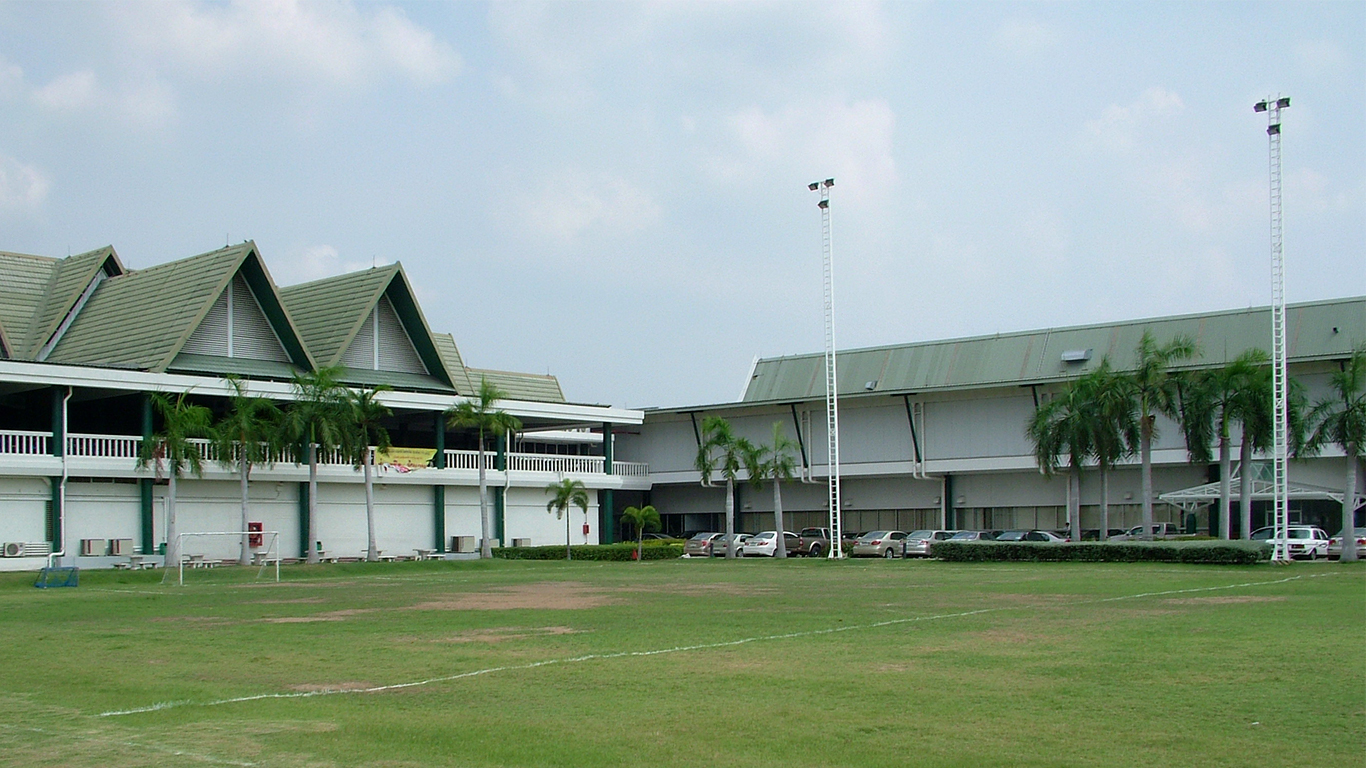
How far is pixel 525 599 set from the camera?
86.5 feet

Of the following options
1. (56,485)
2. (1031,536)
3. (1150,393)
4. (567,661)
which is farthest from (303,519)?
(567,661)

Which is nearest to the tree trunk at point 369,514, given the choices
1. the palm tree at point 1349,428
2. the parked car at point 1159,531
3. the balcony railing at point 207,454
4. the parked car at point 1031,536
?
the balcony railing at point 207,454

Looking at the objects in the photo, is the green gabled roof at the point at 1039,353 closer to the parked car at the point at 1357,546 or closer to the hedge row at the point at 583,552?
the parked car at the point at 1357,546

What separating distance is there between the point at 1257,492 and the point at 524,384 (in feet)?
114

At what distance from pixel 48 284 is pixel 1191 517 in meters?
47.9

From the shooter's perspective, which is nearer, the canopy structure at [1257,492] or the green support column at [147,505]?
the green support column at [147,505]

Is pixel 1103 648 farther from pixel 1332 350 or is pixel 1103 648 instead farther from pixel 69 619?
pixel 1332 350

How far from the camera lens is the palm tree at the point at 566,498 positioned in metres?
53.3

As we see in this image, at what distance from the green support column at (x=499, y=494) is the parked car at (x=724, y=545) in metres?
10.2

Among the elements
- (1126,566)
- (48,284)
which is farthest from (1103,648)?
(48,284)

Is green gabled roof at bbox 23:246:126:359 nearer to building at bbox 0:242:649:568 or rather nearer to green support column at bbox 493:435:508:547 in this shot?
building at bbox 0:242:649:568

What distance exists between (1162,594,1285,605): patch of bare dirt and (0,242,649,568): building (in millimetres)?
31513

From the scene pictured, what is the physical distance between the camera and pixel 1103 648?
16.0 m

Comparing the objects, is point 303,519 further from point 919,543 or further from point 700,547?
point 919,543
